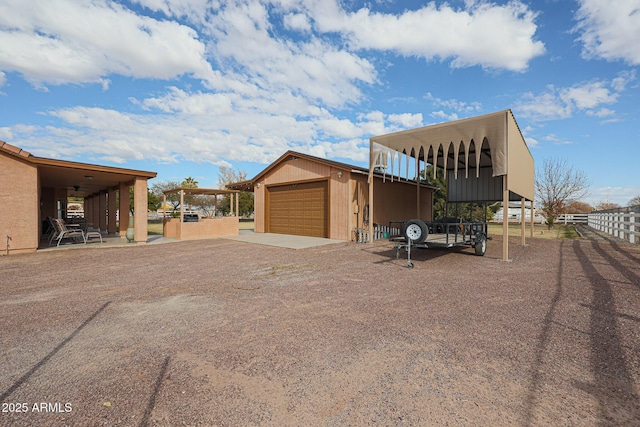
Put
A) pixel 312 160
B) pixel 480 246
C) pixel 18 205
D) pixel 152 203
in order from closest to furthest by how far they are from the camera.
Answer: pixel 480 246, pixel 18 205, pixel 312 160, pixel 152 203

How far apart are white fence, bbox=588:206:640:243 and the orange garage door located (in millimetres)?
11754

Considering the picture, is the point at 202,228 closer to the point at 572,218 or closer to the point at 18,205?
the point at 18,205

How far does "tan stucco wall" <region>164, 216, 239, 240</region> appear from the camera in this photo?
1365 cm

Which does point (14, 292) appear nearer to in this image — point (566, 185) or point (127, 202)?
point (127, 202)

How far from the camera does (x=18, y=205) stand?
9.26 meters

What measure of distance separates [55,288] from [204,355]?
4370 millimetres

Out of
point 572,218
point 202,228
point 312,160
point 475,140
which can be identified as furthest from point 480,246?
point 572,218

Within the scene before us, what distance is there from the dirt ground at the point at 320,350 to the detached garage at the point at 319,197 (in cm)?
694

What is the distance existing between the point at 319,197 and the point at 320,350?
11268mm

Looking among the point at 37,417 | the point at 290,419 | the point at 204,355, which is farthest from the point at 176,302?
the point at 290,419

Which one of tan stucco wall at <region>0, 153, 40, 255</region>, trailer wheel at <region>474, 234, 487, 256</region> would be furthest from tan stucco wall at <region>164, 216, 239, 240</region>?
trailer wheel at <region>474, 234, 487, 256</region>

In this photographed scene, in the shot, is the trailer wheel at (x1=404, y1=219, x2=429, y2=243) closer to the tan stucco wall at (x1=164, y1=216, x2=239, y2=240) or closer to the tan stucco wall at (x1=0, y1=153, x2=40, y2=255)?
the tan stucco wall at (x1=164, y1=216, x2=239, y2=240)

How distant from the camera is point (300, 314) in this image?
4008 mm

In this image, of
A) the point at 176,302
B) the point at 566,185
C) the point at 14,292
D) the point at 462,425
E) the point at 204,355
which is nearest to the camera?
the point at 462,425
